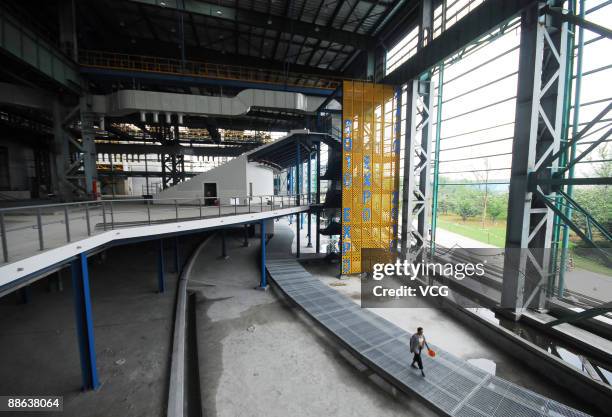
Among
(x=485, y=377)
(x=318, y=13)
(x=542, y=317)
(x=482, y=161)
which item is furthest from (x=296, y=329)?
(x=318, y=13)

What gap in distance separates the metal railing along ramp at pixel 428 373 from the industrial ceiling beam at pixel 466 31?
383 inches

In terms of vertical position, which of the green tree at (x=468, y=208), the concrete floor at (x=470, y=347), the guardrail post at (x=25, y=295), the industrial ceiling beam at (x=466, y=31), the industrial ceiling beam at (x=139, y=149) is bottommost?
the concrete floor at (x=470, y=347)

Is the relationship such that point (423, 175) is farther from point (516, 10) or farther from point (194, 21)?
point (194, 21)

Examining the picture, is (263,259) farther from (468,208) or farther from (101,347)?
(468,208)

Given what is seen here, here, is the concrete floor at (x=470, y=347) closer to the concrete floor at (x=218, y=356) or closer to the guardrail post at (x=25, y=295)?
the concrete floor at (x=218, y=356)

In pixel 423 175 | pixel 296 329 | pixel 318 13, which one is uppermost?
pixel 318 13

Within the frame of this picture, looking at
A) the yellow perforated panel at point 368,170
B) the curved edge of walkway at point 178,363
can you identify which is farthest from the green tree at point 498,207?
the curved edge of walkway at point 178,363

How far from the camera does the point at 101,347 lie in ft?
24.2

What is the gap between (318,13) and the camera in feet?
50.1

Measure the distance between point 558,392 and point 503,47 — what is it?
431 inches

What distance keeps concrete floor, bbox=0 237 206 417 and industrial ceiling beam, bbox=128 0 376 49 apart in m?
15.1

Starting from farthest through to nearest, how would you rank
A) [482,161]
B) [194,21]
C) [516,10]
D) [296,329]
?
[194,21] → [482,161] → [296,329] → [516,10]

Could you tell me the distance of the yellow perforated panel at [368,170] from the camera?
13.7 m

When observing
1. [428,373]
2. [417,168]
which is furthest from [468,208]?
[428,373]
